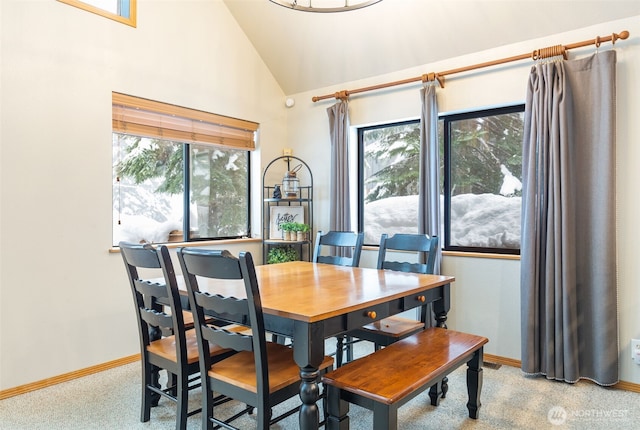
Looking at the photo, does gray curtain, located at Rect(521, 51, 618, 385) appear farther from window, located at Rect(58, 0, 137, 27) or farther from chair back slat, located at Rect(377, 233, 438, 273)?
window, located at Rect(58, 0, 137, 27)

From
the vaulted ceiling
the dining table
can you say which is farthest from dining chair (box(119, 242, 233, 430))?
the vaulted ceiling

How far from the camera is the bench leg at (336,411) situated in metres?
Answer: 1.77

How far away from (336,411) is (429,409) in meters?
0.99

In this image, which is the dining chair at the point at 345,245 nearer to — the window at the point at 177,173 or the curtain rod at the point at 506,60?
the window at the point at 177,173

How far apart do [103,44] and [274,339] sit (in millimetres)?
2539

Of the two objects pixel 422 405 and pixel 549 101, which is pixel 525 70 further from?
pixel 422 405

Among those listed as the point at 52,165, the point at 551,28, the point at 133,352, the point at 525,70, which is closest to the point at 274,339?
the point at 133,352

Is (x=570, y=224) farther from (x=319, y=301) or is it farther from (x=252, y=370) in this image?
(x=252, y=370)

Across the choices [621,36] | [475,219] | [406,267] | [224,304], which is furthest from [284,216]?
[621,36]

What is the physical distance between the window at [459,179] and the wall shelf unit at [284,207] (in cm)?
61

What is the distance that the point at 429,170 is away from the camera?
141 inches

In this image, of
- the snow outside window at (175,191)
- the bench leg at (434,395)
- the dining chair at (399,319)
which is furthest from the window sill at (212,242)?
the bench leg at (434,395)

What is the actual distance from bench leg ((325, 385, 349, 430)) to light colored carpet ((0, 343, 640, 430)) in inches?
24.6

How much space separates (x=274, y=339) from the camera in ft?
10.7
